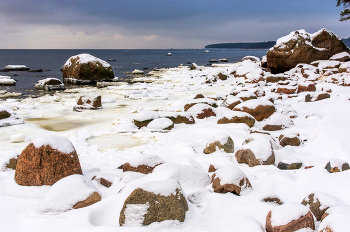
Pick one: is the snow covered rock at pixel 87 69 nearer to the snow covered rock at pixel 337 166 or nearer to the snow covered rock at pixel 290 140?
the snow covered rock at pixel 290 140

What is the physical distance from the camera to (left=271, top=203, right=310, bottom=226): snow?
84.3 inches

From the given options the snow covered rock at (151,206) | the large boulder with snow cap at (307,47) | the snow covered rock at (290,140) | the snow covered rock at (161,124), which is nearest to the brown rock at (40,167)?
the snow covered rock at (151,206)

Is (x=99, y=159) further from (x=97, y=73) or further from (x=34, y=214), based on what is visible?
(x=97, y=73)

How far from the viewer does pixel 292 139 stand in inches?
183

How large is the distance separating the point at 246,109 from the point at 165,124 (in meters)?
2.29

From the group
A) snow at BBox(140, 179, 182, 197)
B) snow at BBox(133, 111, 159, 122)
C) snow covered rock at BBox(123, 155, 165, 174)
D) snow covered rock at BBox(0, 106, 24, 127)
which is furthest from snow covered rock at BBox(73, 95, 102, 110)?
snow at BBox(140, 179, 182, 197)

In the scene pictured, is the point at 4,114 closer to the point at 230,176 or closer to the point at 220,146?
the point at 220,146

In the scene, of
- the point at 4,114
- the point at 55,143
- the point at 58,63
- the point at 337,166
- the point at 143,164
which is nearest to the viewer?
the point at 337,166

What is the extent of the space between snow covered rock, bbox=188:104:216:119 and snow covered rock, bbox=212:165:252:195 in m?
4.04

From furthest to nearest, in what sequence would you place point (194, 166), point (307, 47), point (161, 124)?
point (307, 47), point (161, 124), point (194, 166)

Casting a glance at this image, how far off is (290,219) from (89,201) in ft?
6.59

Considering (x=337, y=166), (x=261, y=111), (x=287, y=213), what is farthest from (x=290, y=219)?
(x=261, y=111)

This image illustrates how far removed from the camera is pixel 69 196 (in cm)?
274

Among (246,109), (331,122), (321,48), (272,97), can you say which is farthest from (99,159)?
(321,48)
